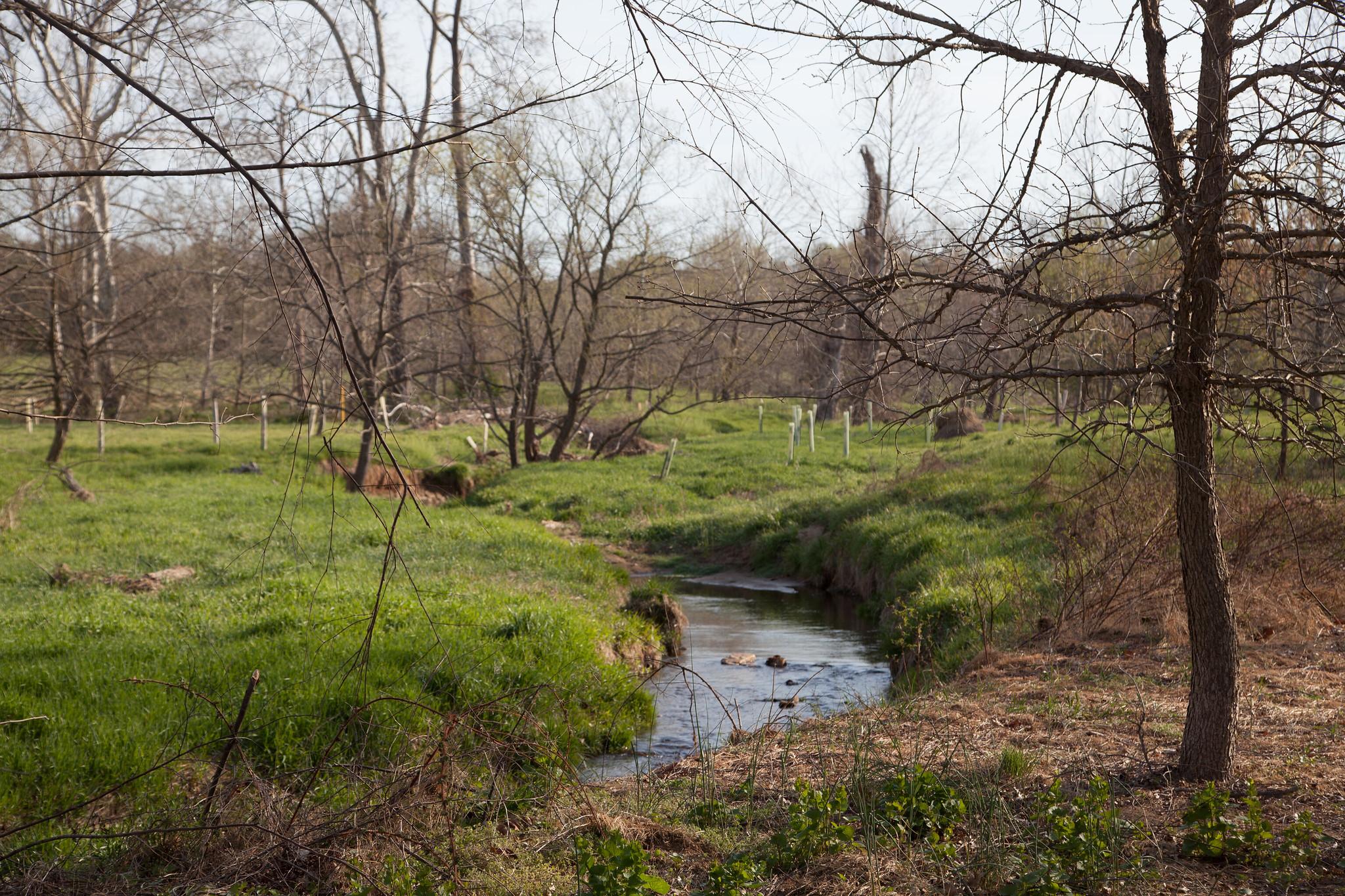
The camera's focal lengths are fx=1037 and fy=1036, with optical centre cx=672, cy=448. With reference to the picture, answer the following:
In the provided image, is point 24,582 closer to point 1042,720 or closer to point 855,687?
point 855,687

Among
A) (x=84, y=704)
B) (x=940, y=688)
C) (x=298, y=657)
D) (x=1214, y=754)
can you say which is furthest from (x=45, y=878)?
(x=940, y=688)

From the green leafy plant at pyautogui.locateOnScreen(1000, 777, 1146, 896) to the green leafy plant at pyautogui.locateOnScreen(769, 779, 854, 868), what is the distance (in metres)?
0.74

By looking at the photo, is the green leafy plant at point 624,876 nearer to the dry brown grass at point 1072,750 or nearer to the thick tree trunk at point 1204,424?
the dry brown grass at point 1072,750

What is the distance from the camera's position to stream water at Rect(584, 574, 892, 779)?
775 cm

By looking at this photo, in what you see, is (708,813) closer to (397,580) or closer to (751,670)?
(751,670)

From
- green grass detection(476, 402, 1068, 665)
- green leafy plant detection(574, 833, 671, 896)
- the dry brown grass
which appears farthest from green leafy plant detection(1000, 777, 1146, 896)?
green grass detection(476, 402, 1068, 665)

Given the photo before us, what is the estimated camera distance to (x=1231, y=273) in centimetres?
504

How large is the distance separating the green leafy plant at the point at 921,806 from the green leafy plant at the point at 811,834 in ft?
0.73

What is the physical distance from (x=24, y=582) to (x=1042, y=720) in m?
10.2

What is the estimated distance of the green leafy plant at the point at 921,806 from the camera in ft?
14.3

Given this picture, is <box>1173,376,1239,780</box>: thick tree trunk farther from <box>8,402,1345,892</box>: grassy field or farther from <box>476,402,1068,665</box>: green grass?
<box>476,402,1068,665</box>: green grass

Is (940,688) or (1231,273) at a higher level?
(1231,273)

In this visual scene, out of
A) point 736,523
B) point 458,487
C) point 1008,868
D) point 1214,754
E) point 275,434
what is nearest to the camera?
point 1008,868

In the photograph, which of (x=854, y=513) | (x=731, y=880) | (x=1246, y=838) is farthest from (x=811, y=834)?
Result: (x=854, y=513)
